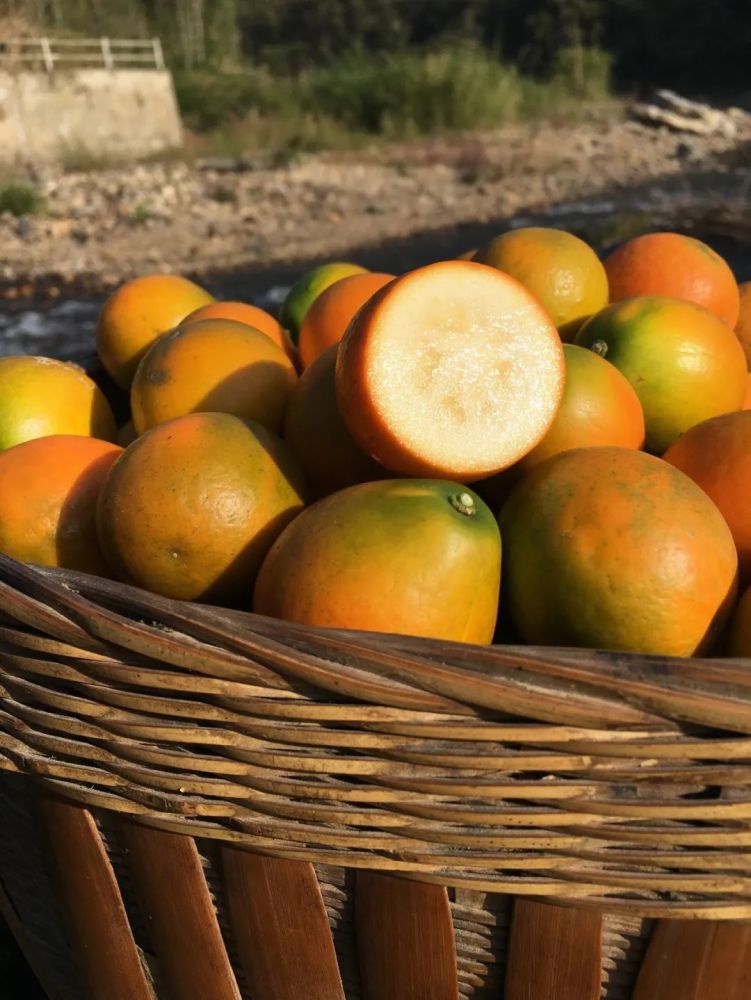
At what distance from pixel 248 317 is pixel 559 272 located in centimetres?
55

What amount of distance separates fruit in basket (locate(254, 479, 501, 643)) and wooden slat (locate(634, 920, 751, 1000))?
327mm

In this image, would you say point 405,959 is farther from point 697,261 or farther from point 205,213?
point 205,213

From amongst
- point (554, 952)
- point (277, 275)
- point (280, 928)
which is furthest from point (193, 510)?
point (277, 275)

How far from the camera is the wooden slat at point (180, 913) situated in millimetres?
876

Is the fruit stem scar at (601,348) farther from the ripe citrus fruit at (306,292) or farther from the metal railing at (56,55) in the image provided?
the metal railing at (56,55)

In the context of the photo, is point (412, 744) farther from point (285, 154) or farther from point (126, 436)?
point (285, 154)

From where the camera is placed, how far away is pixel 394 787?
75 cm

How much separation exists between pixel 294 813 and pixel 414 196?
488 inches

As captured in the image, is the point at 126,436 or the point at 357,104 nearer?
the point at 126,436

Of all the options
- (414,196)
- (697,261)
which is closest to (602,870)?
(697,261)

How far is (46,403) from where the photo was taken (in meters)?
1.53

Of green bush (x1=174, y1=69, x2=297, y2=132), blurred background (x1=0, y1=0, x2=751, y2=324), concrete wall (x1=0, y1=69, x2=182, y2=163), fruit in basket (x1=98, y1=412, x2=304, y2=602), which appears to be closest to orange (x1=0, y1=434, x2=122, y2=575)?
fruit in basket (x1=98, y1=412, x2=304, y2=602)

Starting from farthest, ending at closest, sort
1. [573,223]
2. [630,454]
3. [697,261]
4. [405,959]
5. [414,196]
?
1. [414,196]
2. [573,223]
3. [697,261]
4. [630,454]
5. [405,959]

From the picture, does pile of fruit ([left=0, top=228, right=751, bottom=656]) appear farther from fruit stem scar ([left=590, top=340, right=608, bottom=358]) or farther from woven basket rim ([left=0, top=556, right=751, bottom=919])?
woven basket rim ([left=0, top=556, right=751, bottom=919])
